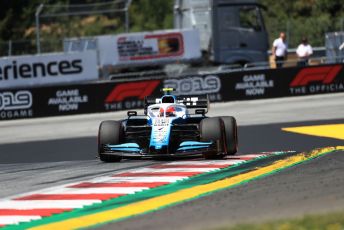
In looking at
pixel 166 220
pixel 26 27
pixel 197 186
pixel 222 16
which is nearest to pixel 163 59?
pixel 222 16

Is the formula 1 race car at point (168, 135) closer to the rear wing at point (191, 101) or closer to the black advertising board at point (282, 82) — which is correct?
the rear wing at point (191, 101)

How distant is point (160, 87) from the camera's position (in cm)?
2870

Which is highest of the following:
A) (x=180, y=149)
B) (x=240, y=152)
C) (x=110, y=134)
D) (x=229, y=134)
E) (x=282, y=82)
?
(x=282, y=82)

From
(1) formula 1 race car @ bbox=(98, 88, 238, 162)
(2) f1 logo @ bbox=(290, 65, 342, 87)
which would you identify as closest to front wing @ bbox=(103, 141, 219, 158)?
(1) formula 1 race car @ bbox=(98, 88, 238, 162)

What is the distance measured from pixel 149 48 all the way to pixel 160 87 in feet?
24.0

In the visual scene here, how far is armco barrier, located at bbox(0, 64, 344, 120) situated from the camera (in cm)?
2838

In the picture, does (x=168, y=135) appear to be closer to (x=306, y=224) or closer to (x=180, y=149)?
(x=180, y=149)

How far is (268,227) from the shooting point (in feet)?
27.2

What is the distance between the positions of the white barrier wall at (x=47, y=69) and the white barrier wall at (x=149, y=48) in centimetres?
107

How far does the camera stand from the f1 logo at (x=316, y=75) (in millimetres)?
29297

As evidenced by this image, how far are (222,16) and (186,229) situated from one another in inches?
1065

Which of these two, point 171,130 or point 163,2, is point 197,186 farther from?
point 163,2

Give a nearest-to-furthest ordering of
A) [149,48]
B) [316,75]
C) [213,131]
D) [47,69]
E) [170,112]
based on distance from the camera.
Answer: [213,131]
[170,112]
[316,75]
[47,69]
[149,48]

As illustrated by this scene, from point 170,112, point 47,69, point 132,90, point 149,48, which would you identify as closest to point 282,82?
point 132,90
